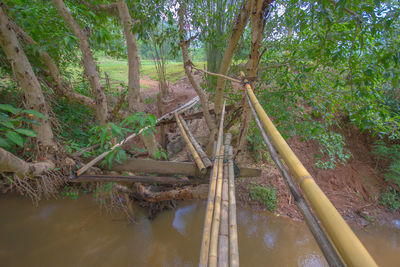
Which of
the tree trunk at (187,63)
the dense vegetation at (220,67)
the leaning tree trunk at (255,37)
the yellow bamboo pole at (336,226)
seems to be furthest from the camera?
the tree trunk at (187,63)

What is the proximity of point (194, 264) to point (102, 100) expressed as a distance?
8.38 feet

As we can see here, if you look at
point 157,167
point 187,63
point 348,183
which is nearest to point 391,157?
point 348,183

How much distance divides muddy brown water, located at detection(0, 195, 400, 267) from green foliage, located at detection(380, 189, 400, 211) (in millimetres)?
665

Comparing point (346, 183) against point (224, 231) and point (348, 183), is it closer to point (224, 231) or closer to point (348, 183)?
point (348, 183)

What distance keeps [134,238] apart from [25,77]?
248cm

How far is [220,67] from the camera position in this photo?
2.81 metres

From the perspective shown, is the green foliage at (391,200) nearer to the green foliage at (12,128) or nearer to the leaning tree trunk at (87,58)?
the leaning tree trunk at (87,58)

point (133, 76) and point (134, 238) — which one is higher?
point (133, 76)

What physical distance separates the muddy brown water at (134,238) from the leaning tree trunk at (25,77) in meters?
1.85

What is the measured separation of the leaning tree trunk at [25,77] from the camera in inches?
58.0

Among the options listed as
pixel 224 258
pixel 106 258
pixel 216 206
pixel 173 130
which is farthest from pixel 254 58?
pixel 173 130

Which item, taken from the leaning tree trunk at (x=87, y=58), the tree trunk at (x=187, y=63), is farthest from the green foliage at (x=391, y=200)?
the leaning tree trunk at (x=87, y=58)

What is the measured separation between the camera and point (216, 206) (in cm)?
129

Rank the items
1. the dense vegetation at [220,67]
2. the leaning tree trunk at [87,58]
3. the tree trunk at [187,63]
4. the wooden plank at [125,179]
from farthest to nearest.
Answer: the tree trunk at [187,63] < the leaning tree trunk at [87,58] < the wooden plank at [125,179] < the dense vegetation at [220,67]
